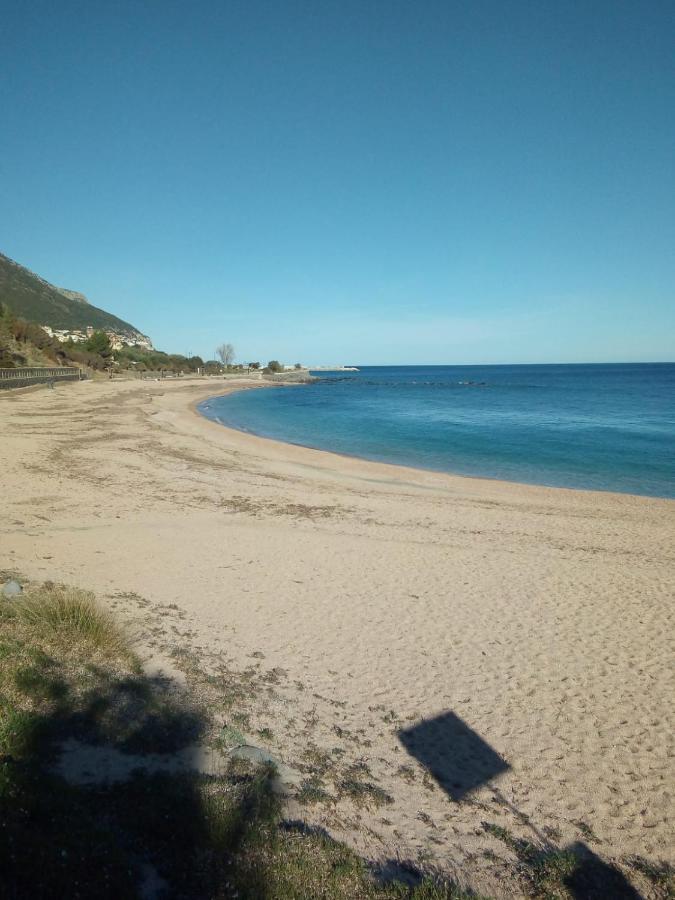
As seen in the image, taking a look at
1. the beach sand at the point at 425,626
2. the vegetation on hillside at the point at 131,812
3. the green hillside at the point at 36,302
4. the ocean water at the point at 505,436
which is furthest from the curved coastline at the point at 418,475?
the green hillside at the point at 36,302

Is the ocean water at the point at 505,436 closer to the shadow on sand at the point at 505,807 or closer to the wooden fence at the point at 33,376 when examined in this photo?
the wooden fence at the point at 33,376

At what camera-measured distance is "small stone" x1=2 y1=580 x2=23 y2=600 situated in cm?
614

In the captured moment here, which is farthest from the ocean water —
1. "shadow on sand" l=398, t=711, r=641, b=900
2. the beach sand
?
"shadow on sand" l=398, t=711, r=641, b=900

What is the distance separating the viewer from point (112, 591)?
7.67m

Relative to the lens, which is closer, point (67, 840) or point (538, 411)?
point (67, 840)

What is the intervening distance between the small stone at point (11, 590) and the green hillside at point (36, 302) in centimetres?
11082

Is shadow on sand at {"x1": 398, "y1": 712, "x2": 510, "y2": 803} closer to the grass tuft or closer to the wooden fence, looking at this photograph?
the grass tuft

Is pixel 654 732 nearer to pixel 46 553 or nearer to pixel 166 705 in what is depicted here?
pixel 166 705

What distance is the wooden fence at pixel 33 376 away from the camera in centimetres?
3844

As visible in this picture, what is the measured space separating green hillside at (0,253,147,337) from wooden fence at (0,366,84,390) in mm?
57173

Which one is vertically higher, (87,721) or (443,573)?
(87,721)

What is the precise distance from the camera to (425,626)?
24.6 ft

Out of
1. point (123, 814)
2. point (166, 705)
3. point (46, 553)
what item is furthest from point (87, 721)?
point (46, 553)

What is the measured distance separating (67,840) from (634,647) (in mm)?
7436
